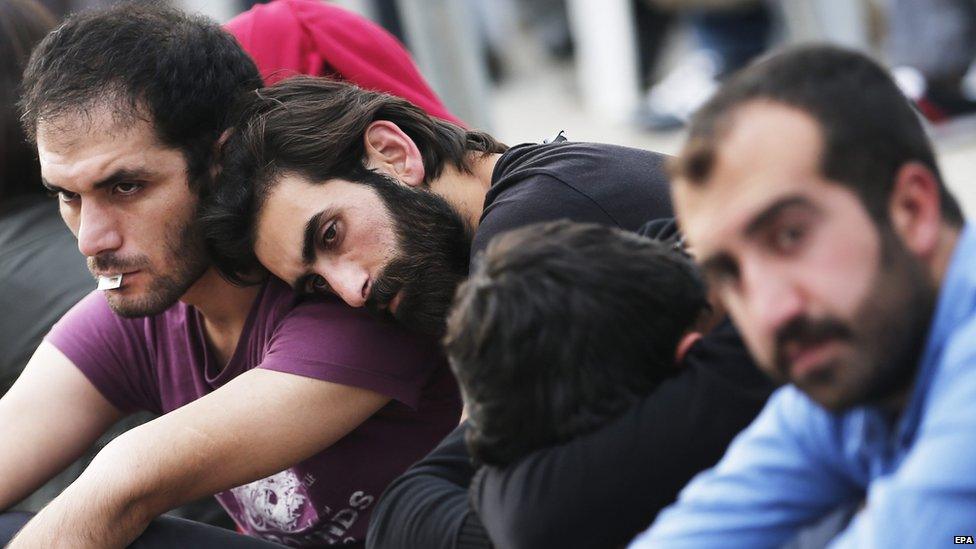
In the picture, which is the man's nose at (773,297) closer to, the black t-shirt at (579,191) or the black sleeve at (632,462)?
the black sleeve at (632,462)

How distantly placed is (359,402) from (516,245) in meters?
0.71

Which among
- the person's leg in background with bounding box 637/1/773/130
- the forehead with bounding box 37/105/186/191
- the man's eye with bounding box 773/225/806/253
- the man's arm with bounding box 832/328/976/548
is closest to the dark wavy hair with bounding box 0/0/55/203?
the forehead with bounding box 37/105/186/191

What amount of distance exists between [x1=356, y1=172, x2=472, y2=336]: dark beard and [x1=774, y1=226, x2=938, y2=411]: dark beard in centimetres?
101

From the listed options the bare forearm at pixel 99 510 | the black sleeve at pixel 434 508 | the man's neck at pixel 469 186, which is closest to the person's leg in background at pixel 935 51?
the man's neck at pixel 469 186

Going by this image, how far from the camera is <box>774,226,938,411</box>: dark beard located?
46.3 inches

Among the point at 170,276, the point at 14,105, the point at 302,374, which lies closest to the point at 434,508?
the point at 302,374

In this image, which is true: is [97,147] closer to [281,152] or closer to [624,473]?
[281,152]

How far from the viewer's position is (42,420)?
8.00 feet

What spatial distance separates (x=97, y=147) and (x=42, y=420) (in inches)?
22.6

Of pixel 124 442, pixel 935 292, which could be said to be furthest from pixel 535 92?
pixel 935 292

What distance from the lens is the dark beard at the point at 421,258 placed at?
84.0 inches

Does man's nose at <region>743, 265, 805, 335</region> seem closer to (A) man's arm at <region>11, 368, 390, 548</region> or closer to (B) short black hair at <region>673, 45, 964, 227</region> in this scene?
(B) short black hair at <region>673, 45, 964, 227</region>

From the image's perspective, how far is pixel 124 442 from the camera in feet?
6.71

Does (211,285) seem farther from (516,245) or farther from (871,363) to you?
(871,363)
